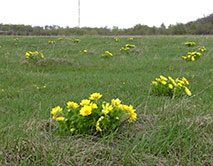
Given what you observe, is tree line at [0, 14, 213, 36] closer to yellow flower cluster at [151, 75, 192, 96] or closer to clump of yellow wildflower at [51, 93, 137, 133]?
yellow flower cluster at [151, 75, 192, 96]

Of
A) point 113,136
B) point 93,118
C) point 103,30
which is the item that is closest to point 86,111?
point 93,118

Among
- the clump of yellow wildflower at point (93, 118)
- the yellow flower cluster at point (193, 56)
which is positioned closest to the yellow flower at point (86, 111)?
the clump of yellow wildflower at point (93, 118)

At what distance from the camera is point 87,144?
2168mm

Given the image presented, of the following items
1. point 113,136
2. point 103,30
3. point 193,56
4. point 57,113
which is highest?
point 103,30

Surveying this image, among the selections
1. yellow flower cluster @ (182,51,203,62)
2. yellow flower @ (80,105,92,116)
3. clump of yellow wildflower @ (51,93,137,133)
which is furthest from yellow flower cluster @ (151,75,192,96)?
yellow flower cluster @ (182,51,203,62)

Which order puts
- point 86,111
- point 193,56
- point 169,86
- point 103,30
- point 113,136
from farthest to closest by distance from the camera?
point 103,30 → point 193,56 → point 169,86 → point 113,136 → point 86,111

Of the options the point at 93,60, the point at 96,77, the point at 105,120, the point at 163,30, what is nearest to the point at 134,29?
the point at 163,30

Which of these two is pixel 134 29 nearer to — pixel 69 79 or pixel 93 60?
pixel 93 60

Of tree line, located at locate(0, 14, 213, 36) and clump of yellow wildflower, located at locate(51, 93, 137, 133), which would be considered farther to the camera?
tree line, located at locate(0, 14, 213, 36)

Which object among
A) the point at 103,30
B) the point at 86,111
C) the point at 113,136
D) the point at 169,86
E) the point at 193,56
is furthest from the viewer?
the point at 103,30

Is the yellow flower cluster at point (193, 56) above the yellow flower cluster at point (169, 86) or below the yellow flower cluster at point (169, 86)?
above

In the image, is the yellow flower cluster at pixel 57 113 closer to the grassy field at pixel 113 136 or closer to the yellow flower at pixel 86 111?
the grassy field at pixel 113 136

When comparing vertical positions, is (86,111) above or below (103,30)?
below

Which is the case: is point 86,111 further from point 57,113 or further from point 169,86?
point 169,86
